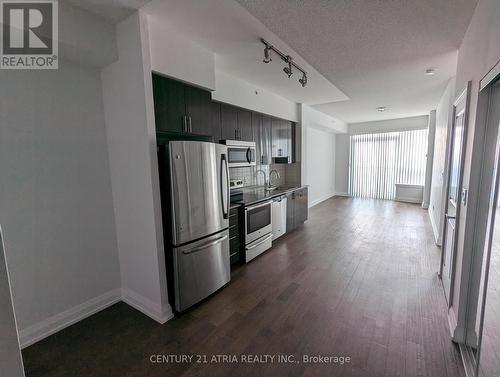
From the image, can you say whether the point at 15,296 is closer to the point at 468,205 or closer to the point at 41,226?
the point at 41,226

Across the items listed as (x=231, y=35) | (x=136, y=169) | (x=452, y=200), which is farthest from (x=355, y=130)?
(x=136, y=169)

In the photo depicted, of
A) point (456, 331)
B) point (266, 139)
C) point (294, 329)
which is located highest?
point (266, 139)

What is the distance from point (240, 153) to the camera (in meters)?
3.75

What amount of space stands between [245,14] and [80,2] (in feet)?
4.31

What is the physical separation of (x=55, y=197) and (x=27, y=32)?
1.34 m

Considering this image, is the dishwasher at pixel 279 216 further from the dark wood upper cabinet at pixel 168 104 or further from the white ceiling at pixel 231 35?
the dark wood upper cabinet at pixel 168 104

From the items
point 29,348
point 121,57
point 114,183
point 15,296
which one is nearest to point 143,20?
point 121,57

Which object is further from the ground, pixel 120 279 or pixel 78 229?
pixel 78 229

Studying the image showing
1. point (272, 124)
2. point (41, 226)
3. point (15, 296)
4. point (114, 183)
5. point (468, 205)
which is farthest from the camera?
point (272, 124)

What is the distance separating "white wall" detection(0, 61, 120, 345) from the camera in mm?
1942

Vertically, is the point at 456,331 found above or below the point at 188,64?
below

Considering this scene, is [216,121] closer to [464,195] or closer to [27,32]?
[27,32]

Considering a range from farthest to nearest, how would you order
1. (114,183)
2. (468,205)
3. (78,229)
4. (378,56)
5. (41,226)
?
(378,56), (114,183), (78,229), (41,226), (468,205)

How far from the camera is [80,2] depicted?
1850mm
